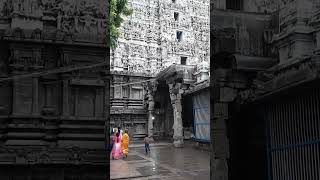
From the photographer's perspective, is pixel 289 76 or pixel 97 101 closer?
pixel 289 76

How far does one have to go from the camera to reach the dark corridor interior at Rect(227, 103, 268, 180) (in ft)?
17.9

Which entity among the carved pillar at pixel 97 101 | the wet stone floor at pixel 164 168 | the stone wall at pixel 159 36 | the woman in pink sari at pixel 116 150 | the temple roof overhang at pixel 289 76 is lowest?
the wet stone floor at pixel 164 168

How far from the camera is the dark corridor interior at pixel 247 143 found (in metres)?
5.46

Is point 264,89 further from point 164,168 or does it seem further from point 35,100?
point 164,168

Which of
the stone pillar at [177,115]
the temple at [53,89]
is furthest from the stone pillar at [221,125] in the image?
the stone pillar at [177,115]

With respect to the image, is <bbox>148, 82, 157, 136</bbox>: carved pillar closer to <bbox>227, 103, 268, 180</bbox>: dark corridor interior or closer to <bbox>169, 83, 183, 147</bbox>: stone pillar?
<bbox>169, 83, 183, 147</bbox>: stone pillar

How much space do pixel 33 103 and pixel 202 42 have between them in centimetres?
2182

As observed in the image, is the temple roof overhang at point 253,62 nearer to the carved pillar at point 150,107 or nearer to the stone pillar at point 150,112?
the carved pillar at point 150,107

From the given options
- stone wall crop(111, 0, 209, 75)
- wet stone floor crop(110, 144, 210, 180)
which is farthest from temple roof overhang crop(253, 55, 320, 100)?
stone wall crop(111, 0, 209, 75)

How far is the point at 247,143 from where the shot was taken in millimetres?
5809

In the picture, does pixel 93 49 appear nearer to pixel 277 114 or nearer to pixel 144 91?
pixel 277 114

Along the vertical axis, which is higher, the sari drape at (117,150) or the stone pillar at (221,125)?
the stone pillar at (221,125)

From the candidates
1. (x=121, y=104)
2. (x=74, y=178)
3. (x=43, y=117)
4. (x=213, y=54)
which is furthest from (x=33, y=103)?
(x=121, y=104)

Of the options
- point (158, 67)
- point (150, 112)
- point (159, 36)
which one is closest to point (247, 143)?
point (150, 112)
